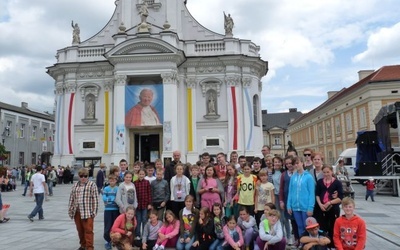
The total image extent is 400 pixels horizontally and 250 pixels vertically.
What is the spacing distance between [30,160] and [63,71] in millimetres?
21582

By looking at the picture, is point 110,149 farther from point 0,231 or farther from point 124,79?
point 0,231

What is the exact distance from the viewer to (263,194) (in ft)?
25.3

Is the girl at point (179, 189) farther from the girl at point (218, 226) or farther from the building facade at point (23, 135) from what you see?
the building facade at point (23, 135)

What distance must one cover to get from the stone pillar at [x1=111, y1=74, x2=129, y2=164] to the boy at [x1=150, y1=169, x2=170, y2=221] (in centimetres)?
1901

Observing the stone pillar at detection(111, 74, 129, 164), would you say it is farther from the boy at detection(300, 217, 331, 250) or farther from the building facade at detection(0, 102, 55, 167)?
the boy at detection(300, 217, 331, 250)

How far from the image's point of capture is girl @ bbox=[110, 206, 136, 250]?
648 cm

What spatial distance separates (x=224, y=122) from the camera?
28266 mm

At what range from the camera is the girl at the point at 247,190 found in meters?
7.87

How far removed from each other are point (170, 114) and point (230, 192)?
1872 centimetres

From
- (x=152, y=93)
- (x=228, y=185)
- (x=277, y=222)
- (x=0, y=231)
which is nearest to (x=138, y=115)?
(x=152, y=93)

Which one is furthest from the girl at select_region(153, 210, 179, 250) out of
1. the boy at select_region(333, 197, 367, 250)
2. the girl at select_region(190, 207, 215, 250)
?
the boy at select_region(333, 197, 367, 250)

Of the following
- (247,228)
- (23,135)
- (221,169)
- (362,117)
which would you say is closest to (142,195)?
(221,169)

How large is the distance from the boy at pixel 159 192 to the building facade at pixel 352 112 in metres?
23.5

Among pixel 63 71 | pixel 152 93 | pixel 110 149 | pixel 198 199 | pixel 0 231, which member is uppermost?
pixel 63 71
